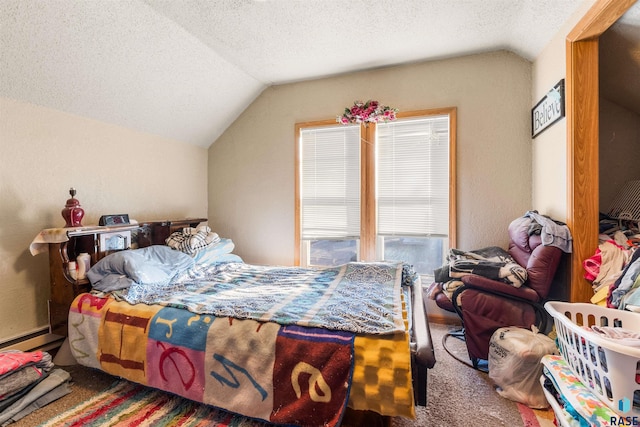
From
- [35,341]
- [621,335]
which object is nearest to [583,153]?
[621,335]

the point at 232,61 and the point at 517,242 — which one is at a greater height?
the point at 232,61

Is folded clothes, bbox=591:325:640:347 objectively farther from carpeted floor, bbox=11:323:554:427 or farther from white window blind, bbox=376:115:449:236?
white window blind, bbox=376:115:449:236

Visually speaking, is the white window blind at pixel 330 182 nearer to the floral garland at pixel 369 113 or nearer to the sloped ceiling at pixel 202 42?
the floral garland at pixel 369 113

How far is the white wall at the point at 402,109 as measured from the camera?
114 inches

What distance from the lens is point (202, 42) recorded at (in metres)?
2.66

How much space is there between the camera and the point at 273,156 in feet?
12.2

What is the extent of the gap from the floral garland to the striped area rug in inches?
108

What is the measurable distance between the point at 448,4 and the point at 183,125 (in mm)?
2857

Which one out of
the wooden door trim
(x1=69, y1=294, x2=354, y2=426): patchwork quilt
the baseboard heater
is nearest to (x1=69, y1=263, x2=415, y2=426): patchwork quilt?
(x1=69, y1=294, x2=354, y2=426): patchwork quilt

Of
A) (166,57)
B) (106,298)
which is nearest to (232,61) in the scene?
(166,57)

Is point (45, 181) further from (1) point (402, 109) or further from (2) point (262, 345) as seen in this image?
(1) point (402, 109)

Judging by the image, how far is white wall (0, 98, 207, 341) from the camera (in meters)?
2.13

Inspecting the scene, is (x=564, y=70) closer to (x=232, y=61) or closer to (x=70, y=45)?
(x=232, y=61)

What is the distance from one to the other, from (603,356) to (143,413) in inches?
90.6
